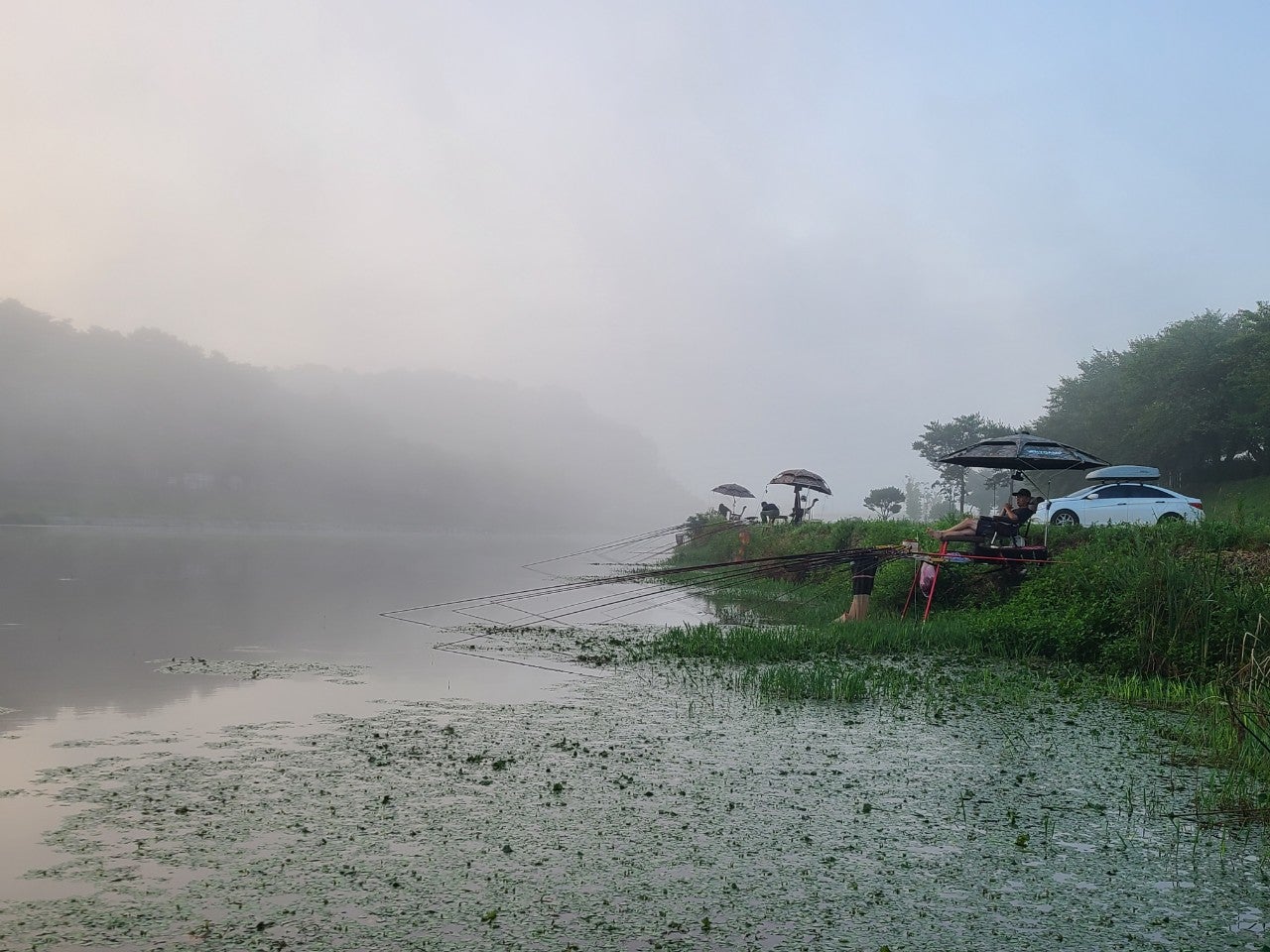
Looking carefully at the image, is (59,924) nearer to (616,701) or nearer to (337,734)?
(337,734)

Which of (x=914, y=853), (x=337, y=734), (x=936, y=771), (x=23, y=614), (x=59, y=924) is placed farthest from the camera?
(x=23, y=614)

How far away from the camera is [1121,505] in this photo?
28.4 meters

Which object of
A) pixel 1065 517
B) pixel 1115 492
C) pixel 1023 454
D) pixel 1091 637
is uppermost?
pixel 1023 454

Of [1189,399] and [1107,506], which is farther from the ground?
[1189,399]

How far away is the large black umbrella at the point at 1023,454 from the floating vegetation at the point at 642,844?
10501mm

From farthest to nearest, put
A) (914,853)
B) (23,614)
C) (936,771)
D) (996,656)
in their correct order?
1. (23,614)
2. (996,656)
3. (936,771)
4. (914,853)

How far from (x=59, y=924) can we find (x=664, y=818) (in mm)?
3655

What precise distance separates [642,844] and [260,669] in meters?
9.33

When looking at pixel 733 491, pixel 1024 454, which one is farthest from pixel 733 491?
pixel 1024 454

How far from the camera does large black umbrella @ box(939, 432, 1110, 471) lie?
1942cm

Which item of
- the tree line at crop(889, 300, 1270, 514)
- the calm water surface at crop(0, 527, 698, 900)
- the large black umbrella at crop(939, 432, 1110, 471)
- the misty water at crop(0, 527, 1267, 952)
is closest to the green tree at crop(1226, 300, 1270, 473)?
the tree line at crop(889, 300, 1270, 514)

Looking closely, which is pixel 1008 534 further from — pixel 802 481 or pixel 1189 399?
pixel 1189 399

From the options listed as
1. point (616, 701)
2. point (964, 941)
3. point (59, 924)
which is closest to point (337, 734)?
point (616, 701)

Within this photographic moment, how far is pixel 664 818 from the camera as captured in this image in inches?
267
